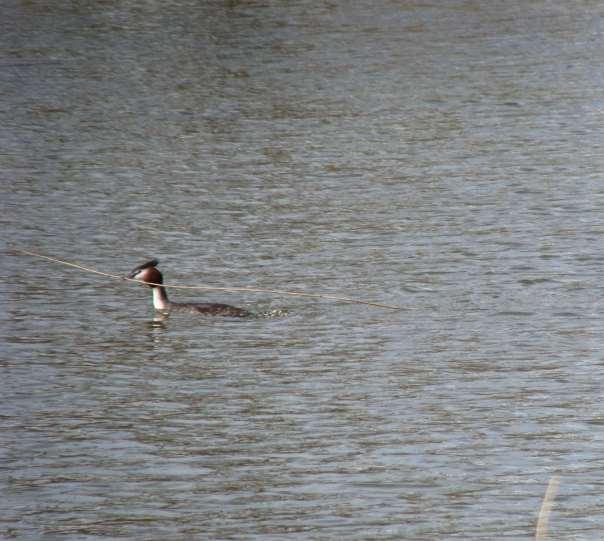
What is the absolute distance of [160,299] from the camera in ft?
60.1

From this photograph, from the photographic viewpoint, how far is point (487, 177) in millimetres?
26172

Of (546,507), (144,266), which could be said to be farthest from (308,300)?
(546,507)

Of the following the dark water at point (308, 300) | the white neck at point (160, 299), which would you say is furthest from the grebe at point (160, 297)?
the dark water at point (308, 300)

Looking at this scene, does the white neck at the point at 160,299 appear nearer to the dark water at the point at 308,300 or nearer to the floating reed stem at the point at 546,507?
the dark water at the point at 308,300

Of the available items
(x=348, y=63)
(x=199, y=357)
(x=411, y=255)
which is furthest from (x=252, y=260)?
(x=348, y=63)

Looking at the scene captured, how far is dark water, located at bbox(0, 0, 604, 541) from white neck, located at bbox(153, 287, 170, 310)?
0.26 m

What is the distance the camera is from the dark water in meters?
12.1

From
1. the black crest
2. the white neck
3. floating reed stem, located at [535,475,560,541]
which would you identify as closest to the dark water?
floating reed stem, located at [535,475,560,541]

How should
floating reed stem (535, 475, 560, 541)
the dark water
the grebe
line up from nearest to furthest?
floating reed stem (535, 475, 560, 541) → the dark water → the grebe

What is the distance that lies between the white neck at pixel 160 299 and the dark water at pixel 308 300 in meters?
0.26

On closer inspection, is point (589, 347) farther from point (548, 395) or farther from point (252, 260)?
point (252, 260)

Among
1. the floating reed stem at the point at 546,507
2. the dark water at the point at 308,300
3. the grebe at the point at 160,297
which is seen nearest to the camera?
the floating reed stem at the point at 546,507

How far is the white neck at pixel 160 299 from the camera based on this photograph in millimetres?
18328

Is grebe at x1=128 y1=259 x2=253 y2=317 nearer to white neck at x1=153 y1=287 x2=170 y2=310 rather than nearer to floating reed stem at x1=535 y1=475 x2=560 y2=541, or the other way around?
white neck at x1=153 y1=287 x2=170 y2=310
